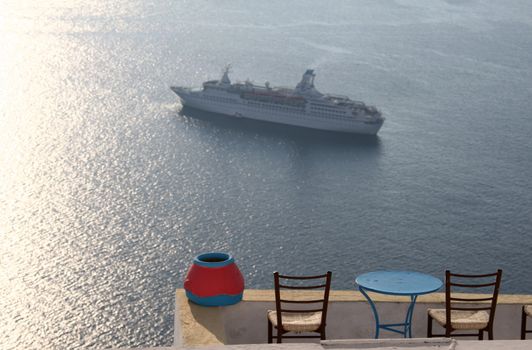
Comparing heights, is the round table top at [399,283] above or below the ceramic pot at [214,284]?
above

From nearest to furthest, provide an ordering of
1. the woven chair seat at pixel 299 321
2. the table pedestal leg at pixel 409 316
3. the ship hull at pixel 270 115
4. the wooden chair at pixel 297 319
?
the wooden chair at pixel 297 319 → the woven chair seat at pixel 299 321 → the table pedestal leg at pixel 409 316 → the ship hull at pixel 270 115

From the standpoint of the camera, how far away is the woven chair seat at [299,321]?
15.1 metres

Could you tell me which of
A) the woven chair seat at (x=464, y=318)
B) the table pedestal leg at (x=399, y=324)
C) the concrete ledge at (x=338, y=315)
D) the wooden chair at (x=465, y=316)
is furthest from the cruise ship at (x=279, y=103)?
the woven chair seat at (x=464, y=318)

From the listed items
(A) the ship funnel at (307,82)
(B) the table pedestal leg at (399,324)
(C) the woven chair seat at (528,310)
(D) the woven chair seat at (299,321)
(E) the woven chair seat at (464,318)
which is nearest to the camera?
(D) the woven chair seat at (299,321)

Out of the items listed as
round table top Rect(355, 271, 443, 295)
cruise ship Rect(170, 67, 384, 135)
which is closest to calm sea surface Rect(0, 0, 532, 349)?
cruise ship Rect(170, 67, 384, 135)

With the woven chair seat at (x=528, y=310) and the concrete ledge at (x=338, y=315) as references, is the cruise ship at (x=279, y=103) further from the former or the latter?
the woven chair seat at (x=528, y=310)

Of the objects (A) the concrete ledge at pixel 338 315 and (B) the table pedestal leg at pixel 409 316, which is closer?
(B) the table pedestal leg at pixel 409 316

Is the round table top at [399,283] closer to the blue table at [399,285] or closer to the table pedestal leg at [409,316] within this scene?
the blue table at [399,285]

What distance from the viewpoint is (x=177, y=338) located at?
1652 cm

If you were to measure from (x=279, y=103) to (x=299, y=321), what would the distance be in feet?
318

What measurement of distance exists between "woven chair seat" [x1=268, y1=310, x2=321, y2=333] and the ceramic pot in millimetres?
1242

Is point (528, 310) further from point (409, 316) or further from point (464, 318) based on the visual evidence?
point (409, 316)

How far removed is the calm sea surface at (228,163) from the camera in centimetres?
6550

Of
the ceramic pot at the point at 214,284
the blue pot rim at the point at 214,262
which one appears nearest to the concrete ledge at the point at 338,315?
the ceramic pot at the point at 214,284
